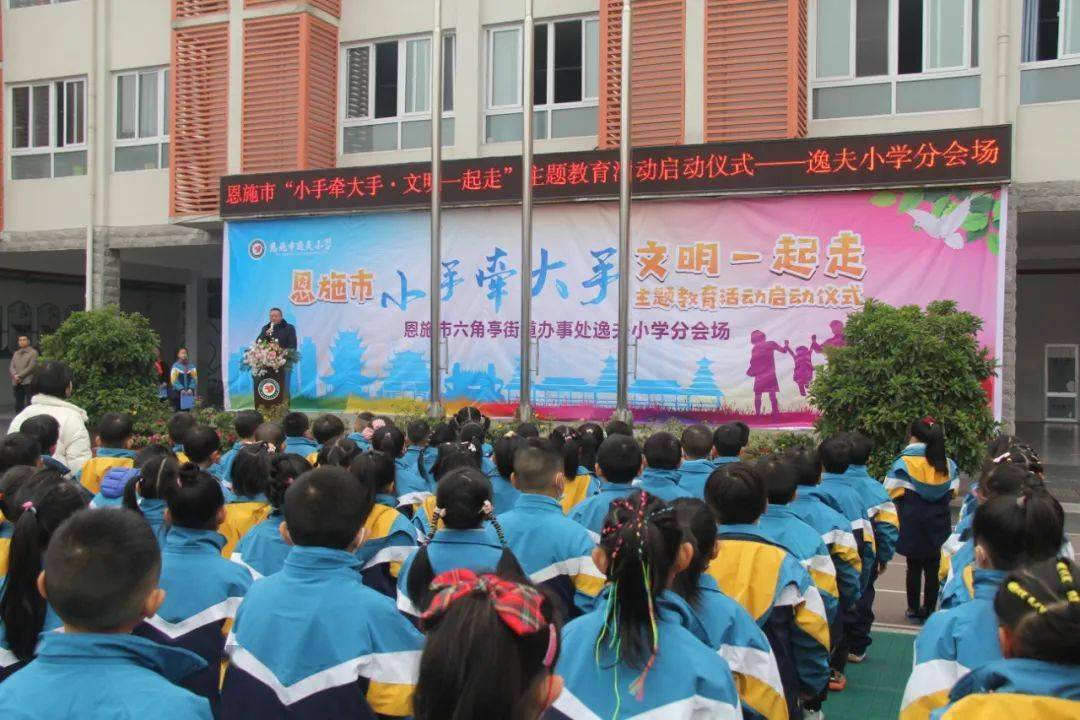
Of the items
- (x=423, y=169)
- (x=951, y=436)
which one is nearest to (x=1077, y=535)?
(x=951, y=436)

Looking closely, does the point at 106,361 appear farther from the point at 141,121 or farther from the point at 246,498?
the point at 246,498

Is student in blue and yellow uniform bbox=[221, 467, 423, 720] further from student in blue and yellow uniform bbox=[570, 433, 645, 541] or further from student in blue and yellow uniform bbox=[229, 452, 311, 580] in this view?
student in blue and yellow uniform bbox=[570, 433, 645, 541]

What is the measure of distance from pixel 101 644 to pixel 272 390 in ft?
40.6

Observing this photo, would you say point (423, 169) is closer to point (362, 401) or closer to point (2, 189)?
point (362, 401)

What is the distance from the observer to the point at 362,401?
49.4 ft

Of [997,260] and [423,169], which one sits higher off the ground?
[423,169]

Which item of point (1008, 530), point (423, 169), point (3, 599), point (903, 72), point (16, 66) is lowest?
point (3, 599)

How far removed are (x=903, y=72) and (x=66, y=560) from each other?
13009 mm

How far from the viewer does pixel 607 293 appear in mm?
13609

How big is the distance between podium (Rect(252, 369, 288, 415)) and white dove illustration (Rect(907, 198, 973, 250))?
8243 millimetres

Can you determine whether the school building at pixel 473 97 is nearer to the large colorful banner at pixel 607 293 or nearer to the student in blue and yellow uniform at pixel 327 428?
the large colorful banner at pixel 607 293

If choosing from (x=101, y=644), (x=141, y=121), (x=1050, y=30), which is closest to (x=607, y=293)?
(x=1050, y=30)

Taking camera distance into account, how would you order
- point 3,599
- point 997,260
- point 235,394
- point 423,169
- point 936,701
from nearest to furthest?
point 936,701
point 3,599
point 997,260
point 423,169
point 235,394

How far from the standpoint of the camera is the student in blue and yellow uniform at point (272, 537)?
388 centimetres
